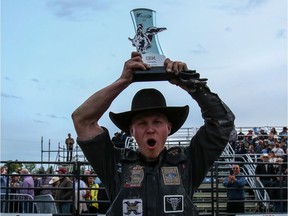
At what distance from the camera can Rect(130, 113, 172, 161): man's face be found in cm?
295

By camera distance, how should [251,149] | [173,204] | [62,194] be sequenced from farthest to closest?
[251,149]
[62,194]
[173,204]

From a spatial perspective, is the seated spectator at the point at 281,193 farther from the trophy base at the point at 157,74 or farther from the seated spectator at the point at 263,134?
the seated spectator at the point at 263,134

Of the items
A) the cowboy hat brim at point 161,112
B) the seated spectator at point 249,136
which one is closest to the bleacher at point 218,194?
the seated spectator at point 249,136

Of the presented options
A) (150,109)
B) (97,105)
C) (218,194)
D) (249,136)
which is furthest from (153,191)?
→ (249,136)

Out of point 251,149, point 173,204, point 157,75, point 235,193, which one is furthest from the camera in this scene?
point 251,149

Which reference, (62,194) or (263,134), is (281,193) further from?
(263,134)

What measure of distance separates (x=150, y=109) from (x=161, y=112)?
90 mm

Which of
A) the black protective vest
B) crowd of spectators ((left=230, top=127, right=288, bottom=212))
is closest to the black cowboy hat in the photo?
the black protective vest

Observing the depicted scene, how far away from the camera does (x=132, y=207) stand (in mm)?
2891

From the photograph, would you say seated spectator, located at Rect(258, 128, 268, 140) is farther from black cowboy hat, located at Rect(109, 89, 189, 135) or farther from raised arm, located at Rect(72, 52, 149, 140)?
raised arm, located at Rect(72, 52, 149, 140)

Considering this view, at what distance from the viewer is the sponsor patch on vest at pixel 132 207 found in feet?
9.45

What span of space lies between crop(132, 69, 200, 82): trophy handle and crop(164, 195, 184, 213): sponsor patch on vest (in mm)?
694

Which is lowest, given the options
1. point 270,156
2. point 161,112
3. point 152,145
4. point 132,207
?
point 132,207

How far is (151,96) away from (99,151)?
46cm
